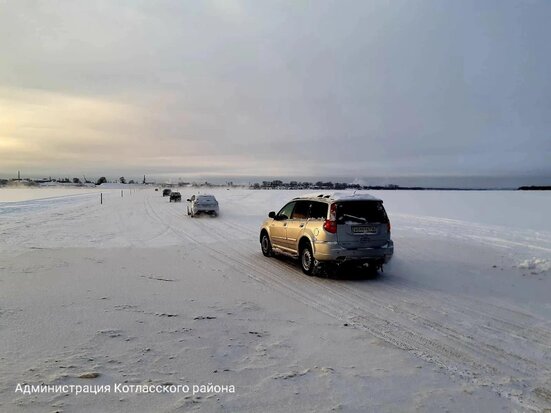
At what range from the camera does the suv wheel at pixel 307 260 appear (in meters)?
9.53

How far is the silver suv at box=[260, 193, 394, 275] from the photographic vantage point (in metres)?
9.14

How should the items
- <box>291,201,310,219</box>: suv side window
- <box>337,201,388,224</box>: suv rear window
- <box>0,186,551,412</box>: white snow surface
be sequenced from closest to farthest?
<box>0,186,551,412</box>: white snow surface, <box>337,201,388,224</box>: suv rear window, <box>291,201,310,219</box>: suv side window

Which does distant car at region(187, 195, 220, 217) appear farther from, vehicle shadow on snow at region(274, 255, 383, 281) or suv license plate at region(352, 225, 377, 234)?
suv license plate at region(352, 225, 377, 234)

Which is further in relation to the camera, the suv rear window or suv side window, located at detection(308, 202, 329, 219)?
suv side window, located at detection(308, 202, 329, 219)

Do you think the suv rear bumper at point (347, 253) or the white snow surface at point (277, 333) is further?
the suv rear bumper at point (347, 253)

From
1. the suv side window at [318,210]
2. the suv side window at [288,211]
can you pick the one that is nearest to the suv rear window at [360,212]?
the suv side window at [318,210]

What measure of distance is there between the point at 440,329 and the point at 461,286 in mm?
3120

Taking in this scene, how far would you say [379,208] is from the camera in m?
9.55

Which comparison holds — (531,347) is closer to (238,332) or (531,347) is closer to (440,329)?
(440,329)

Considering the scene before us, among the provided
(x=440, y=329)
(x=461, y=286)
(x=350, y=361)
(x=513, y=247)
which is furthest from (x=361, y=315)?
(x=513, y=247)

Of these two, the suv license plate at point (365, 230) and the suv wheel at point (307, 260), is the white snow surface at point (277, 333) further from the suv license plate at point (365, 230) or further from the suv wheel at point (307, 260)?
the suv license plate at point (365, 230)

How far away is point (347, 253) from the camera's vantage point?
9.08 meters

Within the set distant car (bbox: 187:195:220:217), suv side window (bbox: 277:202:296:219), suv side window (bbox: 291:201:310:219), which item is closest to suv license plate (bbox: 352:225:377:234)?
suv side window (bbox: 291:201:310:219)

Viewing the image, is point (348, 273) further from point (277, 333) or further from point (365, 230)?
point (277, 333)
